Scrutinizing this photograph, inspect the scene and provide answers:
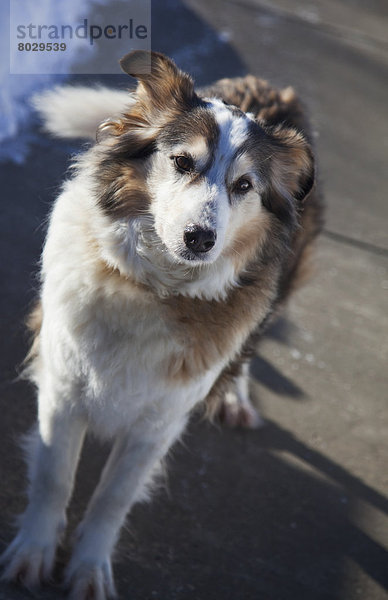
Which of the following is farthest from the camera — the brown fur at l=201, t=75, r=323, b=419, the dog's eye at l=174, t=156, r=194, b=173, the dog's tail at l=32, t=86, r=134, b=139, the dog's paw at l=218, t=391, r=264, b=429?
the dog's paw at l=218, t=391, r=264, b=429

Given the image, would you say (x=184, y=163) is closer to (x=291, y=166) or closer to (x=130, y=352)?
(x=291, y=166)

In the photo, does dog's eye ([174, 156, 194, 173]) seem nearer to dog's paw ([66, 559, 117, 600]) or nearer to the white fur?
the white fur

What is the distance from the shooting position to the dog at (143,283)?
241 centimetres

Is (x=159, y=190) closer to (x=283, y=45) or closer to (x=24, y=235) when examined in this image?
(x=24, y=235)

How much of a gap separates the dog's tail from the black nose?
845 millimetres

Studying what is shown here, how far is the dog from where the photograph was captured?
241 cm

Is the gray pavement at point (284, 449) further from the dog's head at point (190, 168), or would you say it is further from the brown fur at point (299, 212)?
the dog's head at point (190, 168)

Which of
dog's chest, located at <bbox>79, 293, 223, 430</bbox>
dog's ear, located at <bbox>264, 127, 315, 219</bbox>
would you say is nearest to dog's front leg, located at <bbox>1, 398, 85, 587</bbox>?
dog's chest, located at <bbox>79, 293, 223, 430</bbox>

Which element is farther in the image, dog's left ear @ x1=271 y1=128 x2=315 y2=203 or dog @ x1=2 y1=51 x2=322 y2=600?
dog's left ear @ x1=271 y1=128 x2=315 y2=203

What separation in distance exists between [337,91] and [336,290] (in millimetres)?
3282

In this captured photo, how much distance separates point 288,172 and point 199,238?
624 mm

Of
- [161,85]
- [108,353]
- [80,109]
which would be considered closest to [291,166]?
[161,85]

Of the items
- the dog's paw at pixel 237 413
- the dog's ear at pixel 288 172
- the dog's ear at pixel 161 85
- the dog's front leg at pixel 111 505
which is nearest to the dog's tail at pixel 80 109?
the dog's ear at pixel 161 85

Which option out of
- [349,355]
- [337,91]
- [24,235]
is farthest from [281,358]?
[337,91]
